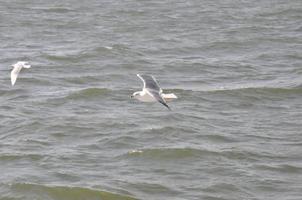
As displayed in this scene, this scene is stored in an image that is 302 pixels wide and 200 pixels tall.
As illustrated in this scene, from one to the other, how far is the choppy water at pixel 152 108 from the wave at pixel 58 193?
1 cm

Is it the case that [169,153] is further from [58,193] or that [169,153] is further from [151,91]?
[58,193]

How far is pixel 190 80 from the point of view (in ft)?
55.8

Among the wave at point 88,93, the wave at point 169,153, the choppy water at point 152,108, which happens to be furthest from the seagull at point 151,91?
the wave at point 88,93

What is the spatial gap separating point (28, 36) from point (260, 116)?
370 inches

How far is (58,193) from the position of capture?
1050cm

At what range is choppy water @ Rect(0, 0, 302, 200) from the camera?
10.9m

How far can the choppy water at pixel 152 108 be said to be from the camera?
35.7ft

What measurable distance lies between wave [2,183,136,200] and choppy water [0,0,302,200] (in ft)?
0.05

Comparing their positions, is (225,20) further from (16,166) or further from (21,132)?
(16,166)

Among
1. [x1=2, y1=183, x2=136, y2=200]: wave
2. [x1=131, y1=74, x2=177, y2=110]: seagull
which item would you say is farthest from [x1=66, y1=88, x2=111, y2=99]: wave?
[x1=2, y1=183, x2=136, y2=200]: wave

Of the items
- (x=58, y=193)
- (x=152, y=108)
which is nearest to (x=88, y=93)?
(x=152, y=108)

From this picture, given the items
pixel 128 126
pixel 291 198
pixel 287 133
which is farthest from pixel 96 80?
pixel 291 198

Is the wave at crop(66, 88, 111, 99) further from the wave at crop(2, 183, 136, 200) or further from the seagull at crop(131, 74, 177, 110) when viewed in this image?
the wave at crop(2, 183, 136, 200)

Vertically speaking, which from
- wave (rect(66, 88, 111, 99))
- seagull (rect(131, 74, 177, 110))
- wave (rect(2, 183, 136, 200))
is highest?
seagull (rect(131, 74, 177, 110))
